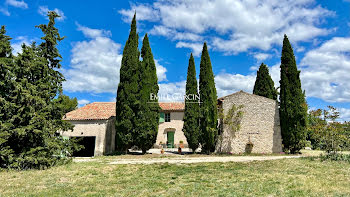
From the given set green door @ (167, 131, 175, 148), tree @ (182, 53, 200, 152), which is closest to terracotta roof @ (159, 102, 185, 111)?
green door @ (167, 131, 175, 148)

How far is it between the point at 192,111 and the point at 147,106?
4009mm

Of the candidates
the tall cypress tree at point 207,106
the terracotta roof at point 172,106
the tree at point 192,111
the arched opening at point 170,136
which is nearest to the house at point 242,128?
the tall cypress tree at point 207,106

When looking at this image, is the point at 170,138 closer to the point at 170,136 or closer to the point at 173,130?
the point at 170,136

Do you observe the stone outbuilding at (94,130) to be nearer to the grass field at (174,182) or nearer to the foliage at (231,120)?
the grass field at (174,182)

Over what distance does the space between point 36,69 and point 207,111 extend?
13118 millimetres

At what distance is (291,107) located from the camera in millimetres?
19844

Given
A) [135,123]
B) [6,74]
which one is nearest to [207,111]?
[135,123]

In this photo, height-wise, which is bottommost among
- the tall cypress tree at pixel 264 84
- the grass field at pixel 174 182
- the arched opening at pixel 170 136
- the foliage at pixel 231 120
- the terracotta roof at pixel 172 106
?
the grass field at pixel 174 182

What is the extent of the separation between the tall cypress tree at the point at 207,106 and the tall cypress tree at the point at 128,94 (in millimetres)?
5777

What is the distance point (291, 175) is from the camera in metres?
8.95

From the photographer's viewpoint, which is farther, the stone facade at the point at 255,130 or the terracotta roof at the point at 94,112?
the terracotta roof at the point at 94,112

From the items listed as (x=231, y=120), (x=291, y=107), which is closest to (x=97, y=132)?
(x=231, y=120)

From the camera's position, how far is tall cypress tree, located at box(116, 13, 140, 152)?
62.2 ft

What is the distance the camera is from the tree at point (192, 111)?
1975 centimetres
